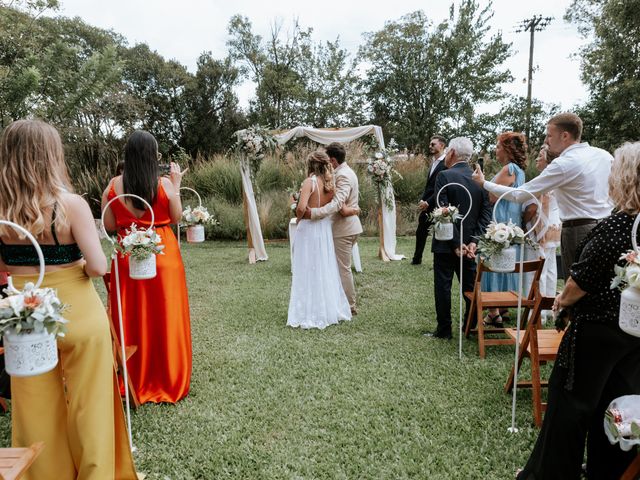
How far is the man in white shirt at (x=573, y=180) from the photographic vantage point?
154 inches

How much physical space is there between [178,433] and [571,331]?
2.69 m

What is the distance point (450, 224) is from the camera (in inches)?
186

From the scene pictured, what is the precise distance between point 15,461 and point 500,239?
10.8 ft

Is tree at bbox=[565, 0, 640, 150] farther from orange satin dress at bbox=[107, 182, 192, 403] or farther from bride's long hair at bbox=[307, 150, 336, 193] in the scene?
orange satin dress at bbox=[107, 182, 192, 403]

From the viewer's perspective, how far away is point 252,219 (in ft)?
35.4

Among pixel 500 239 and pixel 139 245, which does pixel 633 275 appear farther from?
pixel 139 245

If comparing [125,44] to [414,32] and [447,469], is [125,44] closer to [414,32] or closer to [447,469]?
[414,32]

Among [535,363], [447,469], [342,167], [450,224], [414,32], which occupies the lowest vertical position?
[447,469]

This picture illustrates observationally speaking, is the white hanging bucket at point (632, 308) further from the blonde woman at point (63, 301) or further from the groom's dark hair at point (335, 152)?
the groom's dark hair at point (335, 152)

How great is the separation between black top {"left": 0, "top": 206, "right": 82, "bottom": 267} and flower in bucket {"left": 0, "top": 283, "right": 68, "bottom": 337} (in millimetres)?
546

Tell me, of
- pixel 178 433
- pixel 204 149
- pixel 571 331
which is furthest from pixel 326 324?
pixel 204 149

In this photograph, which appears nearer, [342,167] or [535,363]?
[535,363]

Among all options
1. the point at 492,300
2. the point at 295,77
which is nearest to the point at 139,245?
the point at 492,300

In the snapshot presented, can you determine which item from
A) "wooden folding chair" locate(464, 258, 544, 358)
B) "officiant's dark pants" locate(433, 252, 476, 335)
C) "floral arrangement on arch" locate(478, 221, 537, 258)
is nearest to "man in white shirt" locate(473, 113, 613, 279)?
"floral arrangement on arch" locate(478, 221, 537, 258)
